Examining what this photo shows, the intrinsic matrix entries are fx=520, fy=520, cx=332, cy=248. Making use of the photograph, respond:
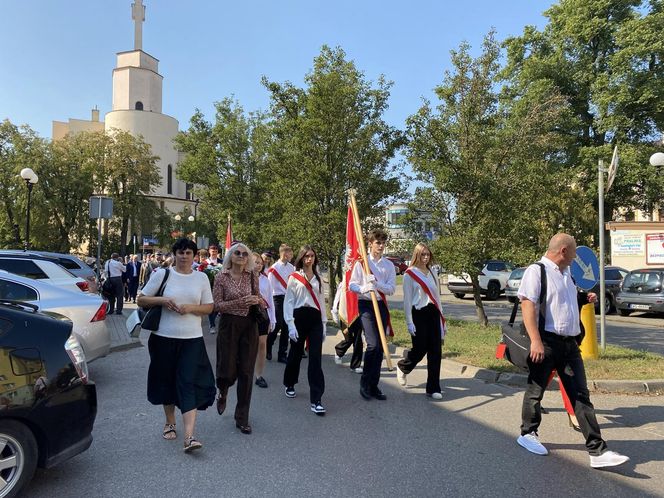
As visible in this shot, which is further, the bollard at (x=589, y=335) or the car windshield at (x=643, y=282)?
the car windshield at (x=643, y=282)

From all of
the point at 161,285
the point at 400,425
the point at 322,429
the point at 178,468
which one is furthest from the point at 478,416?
the point at 161,285

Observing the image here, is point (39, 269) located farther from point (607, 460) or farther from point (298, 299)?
point (607, 460)

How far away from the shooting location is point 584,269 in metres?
7.68

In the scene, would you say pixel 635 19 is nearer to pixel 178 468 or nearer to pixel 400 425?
pixel 400 425

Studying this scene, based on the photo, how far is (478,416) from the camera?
566 cm

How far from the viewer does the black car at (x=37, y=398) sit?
332 centimetres

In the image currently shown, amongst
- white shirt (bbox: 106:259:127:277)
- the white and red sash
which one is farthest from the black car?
white shirt (bbox: 106:259:127:277)

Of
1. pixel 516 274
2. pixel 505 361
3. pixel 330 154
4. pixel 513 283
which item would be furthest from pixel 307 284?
pixel 516 274

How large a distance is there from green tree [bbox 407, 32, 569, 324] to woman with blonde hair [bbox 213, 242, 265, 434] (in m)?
6.60

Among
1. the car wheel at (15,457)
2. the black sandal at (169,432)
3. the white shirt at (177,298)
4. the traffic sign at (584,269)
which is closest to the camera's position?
the car wheel at (15,457)

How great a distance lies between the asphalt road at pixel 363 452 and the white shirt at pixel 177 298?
1028 mm

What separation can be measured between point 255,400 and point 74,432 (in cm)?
271

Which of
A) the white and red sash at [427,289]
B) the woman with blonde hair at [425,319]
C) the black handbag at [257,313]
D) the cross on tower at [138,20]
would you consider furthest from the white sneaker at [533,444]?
the cross on tower at [138,20]

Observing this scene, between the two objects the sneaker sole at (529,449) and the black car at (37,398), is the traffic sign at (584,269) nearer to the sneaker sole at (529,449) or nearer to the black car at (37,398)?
the sneaker sole at (529,449)
